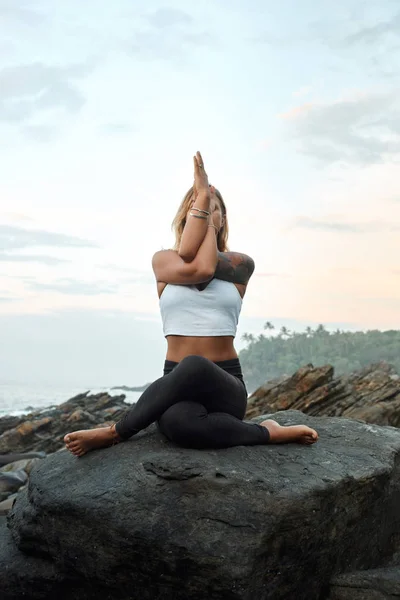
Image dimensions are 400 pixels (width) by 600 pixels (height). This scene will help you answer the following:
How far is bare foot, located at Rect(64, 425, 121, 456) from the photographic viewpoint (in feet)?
17.7

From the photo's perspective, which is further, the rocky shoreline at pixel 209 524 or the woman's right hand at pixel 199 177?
the woman's right hand at pixel 199 177

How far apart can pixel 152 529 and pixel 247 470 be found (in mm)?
864

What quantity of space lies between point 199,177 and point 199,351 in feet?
5.48

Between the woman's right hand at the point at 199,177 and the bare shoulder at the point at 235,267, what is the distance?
0.68 m

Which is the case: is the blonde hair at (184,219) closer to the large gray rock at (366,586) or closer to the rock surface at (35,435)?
the large gray rock at (366,586)

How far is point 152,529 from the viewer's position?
459cm

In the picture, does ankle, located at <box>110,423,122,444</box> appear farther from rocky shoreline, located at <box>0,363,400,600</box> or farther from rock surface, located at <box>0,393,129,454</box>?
rock surface, located at <box>0,393,129,454</box>

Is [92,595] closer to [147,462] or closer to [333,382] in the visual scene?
[147,462]

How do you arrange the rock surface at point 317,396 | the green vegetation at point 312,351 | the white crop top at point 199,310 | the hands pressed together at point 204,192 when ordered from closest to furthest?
the white crop top at point 199,310, the hands pressed together at point 204,192, the rock surface at point 317,396, the green vegetation at point 312,351

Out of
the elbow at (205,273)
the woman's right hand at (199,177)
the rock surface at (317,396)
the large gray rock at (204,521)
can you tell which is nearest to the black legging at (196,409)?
the large gray rock at (204,521)

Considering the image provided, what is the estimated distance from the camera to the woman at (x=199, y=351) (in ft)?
16.3

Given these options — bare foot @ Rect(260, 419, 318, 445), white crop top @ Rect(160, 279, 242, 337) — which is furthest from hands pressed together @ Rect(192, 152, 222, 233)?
bare foot @ Rect(260, 419, 318, 445)

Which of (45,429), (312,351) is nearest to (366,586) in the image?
(45,429)

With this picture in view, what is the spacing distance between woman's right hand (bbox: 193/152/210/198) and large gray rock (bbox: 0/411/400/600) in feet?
7.75
